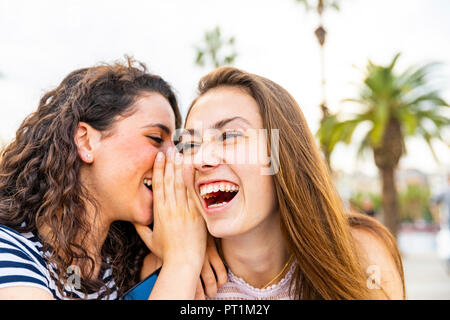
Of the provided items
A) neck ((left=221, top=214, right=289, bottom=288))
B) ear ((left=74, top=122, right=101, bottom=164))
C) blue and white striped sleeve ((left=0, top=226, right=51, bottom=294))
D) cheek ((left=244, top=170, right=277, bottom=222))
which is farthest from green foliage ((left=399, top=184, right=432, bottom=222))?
blue and white striped sleeve ((left=0, top=226, right=51, bottom=294))

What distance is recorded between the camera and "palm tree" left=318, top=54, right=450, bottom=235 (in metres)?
14.6

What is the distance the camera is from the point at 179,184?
2.77 metres

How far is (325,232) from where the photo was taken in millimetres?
2627

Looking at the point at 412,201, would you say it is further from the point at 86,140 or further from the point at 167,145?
the point at 86,140

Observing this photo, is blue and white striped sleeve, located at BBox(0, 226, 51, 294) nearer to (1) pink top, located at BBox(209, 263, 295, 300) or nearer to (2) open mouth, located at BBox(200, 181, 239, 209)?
(2) open mouth, located at BBox(200, 181, 239, 209)

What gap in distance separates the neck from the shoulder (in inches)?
20.2

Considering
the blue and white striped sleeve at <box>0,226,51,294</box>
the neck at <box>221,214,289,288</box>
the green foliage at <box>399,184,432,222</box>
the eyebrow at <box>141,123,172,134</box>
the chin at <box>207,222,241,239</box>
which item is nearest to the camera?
the blue and white striped sleeve at <box>0,226,51,294</box>

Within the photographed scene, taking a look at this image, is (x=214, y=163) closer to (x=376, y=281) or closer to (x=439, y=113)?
(x=376, y=281)

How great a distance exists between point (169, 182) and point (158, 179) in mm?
93

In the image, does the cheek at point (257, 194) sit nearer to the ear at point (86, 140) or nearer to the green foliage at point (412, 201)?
the ear at point (86, 140)

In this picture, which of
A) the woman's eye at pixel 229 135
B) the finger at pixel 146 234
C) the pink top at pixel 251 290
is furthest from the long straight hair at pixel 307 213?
the finger at pixel 146 234

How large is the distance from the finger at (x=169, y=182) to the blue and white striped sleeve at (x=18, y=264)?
2.76 ft

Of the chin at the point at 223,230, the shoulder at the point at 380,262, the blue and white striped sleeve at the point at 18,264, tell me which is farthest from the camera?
the shoulder at the point at 380,262

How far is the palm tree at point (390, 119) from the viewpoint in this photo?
1456 centimetres
